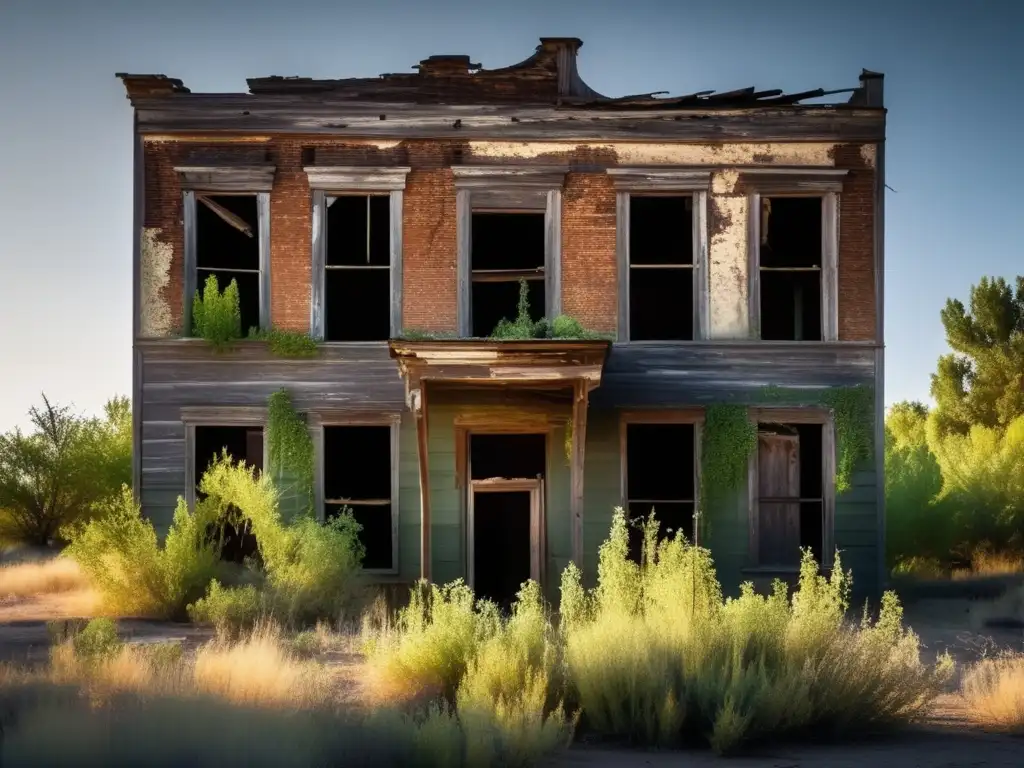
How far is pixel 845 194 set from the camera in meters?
18.0

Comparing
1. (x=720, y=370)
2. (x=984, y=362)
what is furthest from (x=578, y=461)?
(x=984, y=362)

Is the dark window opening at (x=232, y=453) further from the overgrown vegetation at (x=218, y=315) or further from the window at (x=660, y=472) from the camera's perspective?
the window at (x=660, y=472)

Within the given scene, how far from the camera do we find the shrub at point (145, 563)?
16.0 meters

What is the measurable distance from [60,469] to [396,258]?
12763mm

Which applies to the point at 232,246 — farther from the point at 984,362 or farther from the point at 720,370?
the point at 984,362

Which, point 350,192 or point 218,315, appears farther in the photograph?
point 350,192

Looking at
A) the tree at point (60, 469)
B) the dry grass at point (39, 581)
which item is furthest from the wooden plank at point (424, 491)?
the tree at point (60, 469)

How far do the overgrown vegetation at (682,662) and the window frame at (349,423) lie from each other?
6.47 meters

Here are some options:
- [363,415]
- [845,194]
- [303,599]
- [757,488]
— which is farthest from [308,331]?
[845,194]

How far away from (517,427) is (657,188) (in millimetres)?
3944

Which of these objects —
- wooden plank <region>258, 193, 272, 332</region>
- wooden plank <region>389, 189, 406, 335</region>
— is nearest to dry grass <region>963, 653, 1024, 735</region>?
wooden plank <region>389, 189, 406, 335</region>

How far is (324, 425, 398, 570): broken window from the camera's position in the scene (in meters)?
17.7

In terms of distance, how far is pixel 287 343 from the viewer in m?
17.4

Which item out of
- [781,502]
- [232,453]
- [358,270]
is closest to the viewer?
[232,453]
